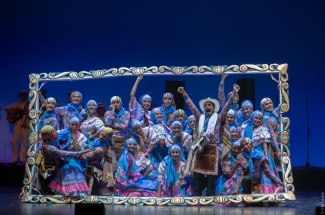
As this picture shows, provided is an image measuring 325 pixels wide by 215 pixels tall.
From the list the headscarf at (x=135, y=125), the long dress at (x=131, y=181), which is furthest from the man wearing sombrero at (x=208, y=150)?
the headscarf at (x=135, y=125)

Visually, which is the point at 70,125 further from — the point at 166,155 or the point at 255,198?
the point at 255,198

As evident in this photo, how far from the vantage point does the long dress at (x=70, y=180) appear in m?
6.98

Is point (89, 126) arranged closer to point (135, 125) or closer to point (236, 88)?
point (135, 125)

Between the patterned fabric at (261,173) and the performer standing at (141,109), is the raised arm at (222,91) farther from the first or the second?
the performer standing at (141,109)

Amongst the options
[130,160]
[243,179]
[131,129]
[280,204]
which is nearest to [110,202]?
[130,160]

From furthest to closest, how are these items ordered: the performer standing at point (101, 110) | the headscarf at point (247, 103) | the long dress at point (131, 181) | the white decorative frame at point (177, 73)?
the performer standing at point (101, 110) → the headscarf at point (247, 103) → the long dress at point (131, 181) → the white decorative frame at point (177, 73)

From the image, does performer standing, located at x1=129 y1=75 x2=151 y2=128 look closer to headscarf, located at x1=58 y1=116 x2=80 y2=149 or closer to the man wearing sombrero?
the man wearing sombrero

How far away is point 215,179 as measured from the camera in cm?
702

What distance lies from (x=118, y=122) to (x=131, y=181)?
0.87 m

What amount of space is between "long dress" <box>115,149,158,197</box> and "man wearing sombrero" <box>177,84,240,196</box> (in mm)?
626

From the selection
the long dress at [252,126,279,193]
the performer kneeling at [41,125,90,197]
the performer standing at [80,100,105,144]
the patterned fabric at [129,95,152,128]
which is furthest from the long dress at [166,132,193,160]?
the performer kneeling at [41,125,90,197]

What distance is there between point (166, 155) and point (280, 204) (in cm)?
168

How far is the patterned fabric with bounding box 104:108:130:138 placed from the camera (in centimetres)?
735

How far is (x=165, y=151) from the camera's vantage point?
7273 mm
